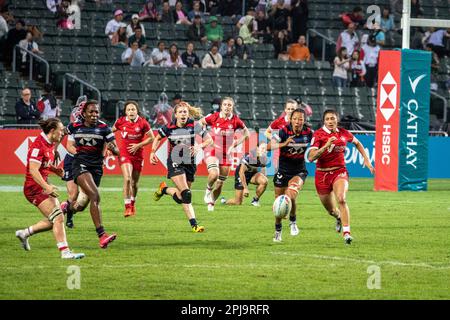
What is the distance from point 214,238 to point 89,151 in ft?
7.79

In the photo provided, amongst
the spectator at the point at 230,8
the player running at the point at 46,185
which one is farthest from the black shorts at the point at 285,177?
the spectator at the point at 230,8

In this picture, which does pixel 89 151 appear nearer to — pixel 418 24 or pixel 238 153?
pixel 238 153

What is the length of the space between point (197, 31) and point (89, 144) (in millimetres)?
19975

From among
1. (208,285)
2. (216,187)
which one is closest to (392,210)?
(216,187)

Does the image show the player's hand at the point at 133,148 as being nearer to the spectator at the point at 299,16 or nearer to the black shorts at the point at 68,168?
the black shorts at the point at 68,168

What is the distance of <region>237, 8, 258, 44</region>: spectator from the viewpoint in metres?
37.7

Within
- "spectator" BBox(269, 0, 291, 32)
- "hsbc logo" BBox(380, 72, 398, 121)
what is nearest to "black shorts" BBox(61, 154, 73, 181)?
Answer: "hsbc logo" BBox(380, 72, 398, 121)

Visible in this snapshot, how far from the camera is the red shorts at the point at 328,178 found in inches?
672

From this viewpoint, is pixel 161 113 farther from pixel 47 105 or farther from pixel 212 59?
pixel 212 59

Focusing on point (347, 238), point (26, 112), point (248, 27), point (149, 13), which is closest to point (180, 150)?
→ point (347, 238)

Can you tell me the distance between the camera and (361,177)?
114 feet

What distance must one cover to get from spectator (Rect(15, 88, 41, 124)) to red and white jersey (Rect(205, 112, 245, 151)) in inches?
363

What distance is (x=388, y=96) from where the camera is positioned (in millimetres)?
29031

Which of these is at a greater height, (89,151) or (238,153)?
(89,151)
